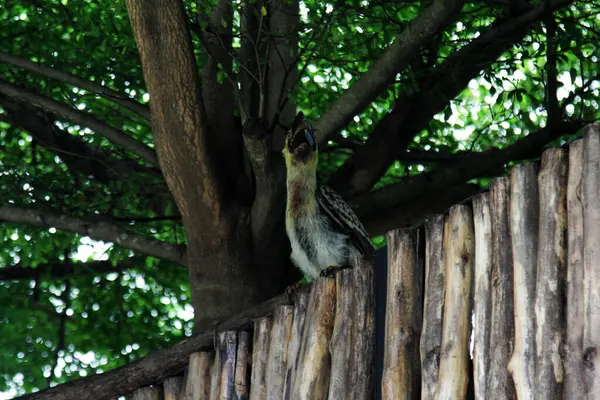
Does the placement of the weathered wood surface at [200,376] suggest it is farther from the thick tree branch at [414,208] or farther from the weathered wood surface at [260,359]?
the thick tree branch at [414,208]

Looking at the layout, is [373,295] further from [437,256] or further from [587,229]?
[587,229]

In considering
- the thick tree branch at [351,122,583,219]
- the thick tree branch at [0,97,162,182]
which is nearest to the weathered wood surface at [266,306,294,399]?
the thick tree branch at [351,122,583,219]

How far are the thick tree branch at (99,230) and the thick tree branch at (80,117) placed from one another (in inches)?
24.9

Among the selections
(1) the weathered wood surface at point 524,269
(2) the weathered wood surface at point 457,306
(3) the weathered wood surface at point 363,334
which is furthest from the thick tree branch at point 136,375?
(1) the weathered wood surface at point 524,269

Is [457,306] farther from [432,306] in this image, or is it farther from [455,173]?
[455,173]

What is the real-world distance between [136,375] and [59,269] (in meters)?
3.43

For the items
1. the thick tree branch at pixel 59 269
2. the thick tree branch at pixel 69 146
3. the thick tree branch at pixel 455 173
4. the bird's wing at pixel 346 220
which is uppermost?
the thick tree branch at pixel 69 146

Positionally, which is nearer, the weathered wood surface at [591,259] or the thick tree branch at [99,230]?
the weathered wood surface at [591,259]

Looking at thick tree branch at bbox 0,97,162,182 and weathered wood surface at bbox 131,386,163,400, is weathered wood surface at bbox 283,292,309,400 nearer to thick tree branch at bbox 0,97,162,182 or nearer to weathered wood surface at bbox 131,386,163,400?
weathered wood surface at bbox 131,386,163,400

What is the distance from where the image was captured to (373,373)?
202 inches

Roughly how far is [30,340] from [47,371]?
35cm

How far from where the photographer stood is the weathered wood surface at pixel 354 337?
16.7ft

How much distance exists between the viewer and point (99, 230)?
8141mm

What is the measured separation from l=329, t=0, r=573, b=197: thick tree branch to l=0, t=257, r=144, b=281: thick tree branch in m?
2.77
